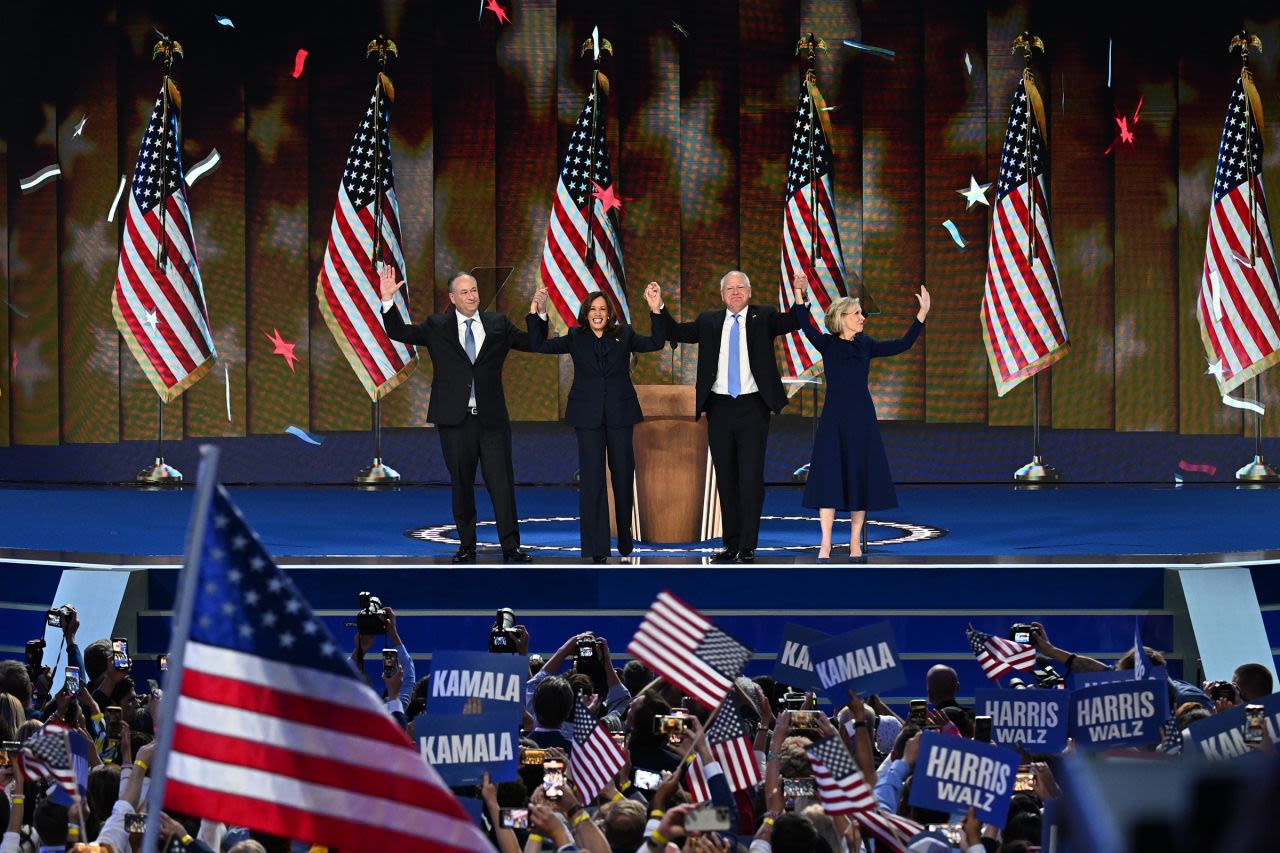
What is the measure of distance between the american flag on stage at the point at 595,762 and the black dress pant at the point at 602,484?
3.91 metres

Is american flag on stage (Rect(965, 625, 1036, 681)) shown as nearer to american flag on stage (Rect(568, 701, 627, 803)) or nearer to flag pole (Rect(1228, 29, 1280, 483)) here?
american flag on stage (Rect(568, 701, 627, 803))

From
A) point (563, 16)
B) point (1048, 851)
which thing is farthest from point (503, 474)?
point (563, 16)

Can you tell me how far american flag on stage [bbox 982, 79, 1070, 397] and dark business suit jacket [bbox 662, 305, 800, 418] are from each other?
5.05 meters

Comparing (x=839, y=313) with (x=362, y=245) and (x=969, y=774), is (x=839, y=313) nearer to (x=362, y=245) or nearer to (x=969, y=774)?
(x=969, y=774)

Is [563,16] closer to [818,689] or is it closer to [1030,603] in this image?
[1030,603]

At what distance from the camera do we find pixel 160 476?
12031 millimetres

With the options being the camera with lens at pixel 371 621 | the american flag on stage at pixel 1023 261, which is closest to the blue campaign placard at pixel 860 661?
the camera with lens at pixel 371 621

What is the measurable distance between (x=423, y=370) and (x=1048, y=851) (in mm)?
11052

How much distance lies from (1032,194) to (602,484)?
18.3ft

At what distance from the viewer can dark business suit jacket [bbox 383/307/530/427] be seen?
7.33 metres

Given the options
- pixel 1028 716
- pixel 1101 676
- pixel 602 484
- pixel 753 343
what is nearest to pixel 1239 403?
pixel 753 343

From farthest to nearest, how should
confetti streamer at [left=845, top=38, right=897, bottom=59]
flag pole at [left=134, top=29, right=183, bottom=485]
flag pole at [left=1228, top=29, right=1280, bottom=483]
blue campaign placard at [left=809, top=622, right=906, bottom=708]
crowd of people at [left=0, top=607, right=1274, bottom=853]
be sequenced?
confetti streamer at [left=845, top=38, right=897, bottom=59], flag pole at [left=134, top=29, right=183, bottom=485], flag pole at [left=1228, top=29, right=1280, bottom=483], blue campaign placard at [left=809, top=622, right=906, bottom=708], crowd of people at [left=0, top=607, right=1274, bottom=853]

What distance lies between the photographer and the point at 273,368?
13430 mm

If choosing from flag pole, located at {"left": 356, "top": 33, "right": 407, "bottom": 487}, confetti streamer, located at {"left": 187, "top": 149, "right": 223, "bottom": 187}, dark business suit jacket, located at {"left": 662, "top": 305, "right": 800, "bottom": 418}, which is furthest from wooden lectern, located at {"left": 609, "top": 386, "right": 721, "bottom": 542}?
confetti streamer, located at {"left": 187, "top": 149, "right": 223, "bottom": 187}
